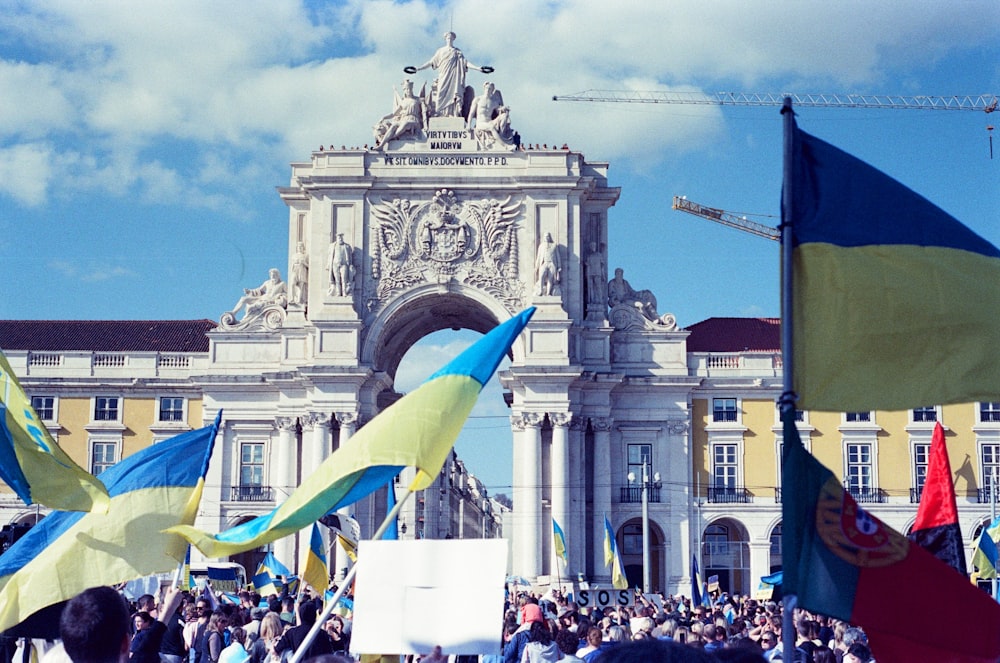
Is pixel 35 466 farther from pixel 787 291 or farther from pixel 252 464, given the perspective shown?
pixel 252 464

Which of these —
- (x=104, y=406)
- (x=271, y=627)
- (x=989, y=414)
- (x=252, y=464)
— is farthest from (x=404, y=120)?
(x=271, y=627)

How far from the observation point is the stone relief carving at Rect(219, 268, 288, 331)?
2511 inches

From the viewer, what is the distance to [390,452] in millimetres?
12117

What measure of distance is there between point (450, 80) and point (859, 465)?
82.9 feet

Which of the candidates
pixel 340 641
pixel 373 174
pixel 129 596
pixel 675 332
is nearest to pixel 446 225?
pixel 373 174

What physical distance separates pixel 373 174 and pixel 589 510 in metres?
17.5

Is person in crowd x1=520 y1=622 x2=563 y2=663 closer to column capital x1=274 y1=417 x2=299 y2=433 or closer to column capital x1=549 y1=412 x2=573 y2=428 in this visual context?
column capital x1=549 y1=412 x2=573 y2=428

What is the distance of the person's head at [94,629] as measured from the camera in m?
7.29

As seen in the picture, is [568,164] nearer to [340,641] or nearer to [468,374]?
[340,641]

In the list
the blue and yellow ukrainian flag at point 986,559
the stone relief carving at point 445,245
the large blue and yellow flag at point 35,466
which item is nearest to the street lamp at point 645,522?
the stone relief carving at point 445,245

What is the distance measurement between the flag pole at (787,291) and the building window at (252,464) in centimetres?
5575

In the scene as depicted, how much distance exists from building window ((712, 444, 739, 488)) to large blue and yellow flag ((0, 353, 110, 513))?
5197 cm

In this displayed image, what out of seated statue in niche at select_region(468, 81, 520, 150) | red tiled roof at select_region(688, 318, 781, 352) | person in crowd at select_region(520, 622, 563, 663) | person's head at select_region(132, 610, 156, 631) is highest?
seated statue in niche at select_region(468, 81, 520, 150)

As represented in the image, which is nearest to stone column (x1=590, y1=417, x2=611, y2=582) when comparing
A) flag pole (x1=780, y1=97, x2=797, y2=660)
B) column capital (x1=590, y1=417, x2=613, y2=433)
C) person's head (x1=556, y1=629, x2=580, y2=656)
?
column capital (x1=590, y1=417, x2=613, y2=433)
